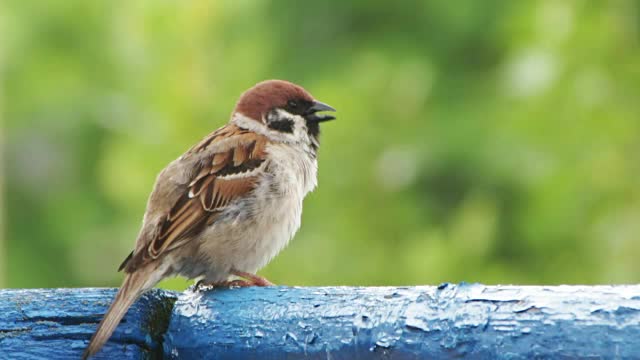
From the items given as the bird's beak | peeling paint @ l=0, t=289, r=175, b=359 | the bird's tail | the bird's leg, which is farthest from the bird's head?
peeling paint @ l=0, t=289, r=175, b=359

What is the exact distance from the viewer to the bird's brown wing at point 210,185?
3049 mm

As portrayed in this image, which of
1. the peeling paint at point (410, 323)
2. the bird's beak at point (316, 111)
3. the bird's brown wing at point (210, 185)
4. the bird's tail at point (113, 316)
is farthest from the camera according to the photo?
the bird's beak at point (316, 111)

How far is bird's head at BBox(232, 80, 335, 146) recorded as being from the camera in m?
3.76

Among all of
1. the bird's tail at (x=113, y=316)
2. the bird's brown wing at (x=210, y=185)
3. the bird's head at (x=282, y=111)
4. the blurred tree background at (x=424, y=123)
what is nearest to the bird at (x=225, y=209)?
the bird's brown wing at (x=210, y=185)

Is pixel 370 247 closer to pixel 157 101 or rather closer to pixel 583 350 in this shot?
pixel 157 101

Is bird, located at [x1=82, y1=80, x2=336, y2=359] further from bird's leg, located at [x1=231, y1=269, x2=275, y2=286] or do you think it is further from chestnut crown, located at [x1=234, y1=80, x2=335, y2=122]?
chestnut crown, located at [x1=234, y1=80, x2=335, y2=122]

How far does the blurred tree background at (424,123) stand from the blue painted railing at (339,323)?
268 cm

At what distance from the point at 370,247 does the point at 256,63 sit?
36.1 inches

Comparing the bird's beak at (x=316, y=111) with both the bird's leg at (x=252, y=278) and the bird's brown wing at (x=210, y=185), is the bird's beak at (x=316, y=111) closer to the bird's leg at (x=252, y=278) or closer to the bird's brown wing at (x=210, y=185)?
the bird's brown wing at (x=210, y=185)

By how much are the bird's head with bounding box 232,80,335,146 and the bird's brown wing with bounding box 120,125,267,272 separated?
21 cm

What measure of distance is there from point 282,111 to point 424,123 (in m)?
1.48

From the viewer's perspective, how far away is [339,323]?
184cm

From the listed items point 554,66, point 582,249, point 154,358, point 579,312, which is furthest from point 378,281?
point 579,312

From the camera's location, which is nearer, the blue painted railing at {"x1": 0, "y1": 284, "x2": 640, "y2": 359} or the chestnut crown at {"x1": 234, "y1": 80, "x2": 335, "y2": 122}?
the blue painted railing at {"x1": 0, "y1": 284, "x2": 640, "y2": 359}
